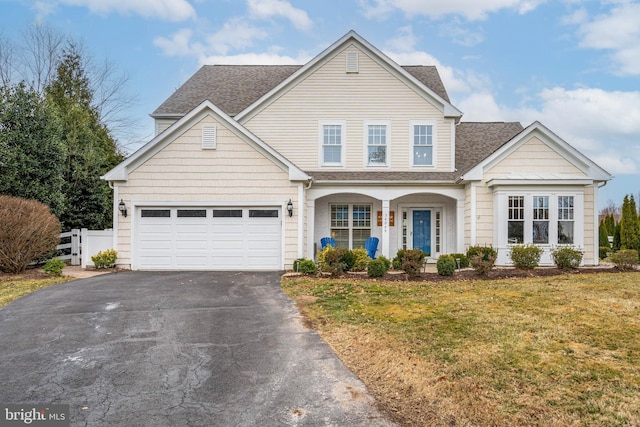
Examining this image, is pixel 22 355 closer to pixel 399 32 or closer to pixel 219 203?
pixel 219 203

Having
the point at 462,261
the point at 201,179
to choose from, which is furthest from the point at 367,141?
the point at 201,179

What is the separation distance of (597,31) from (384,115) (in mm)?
8297

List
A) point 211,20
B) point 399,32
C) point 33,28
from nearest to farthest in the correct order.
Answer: point 211,20 < point 399,32 < point 33,28

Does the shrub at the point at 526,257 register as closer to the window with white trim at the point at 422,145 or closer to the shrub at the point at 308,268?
the window with white trim at the point at 422,145

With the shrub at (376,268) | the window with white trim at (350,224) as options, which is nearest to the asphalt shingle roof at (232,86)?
the window with white trim at (350,224)

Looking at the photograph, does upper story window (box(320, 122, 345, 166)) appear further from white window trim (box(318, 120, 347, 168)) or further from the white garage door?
the white garage door

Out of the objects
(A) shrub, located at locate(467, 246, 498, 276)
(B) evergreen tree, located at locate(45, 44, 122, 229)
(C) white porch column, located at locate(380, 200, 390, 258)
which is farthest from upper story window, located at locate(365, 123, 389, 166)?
(B) evergreen tree, located at locate(45, 44, 122, 229)

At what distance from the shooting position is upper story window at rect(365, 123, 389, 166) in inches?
645

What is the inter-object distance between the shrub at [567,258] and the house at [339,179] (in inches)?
34.0

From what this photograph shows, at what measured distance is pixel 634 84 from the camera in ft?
65.2

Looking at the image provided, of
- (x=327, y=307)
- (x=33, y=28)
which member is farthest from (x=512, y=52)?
(x=33, y=28)

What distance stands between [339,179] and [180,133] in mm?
5537

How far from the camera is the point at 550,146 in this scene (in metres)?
14.4

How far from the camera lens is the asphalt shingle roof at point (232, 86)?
1762 cm
